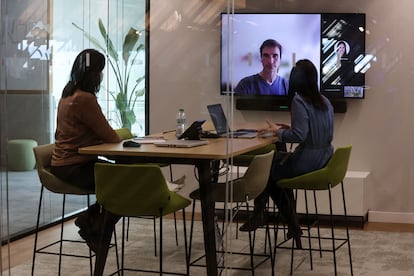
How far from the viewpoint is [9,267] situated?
4023 millimetres

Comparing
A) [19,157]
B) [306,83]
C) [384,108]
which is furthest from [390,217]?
[19,157]

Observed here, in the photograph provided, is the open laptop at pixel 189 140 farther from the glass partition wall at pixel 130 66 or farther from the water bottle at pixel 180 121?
the glass partition wall at pixel 130 66

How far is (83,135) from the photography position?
372 cm

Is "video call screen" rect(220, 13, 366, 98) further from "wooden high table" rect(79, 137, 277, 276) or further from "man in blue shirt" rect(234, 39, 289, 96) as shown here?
"wooden high table" rect(79, 137, 277, 276)

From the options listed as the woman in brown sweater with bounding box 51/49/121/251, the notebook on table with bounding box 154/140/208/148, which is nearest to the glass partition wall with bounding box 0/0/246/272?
the woman in brown sweater with bounding box 51/49/121/251

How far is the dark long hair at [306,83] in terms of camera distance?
429 centimetres

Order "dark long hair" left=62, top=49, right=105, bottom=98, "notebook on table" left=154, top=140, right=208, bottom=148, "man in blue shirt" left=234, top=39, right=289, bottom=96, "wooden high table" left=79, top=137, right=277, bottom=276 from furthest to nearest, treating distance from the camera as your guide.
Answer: "man in blue shirt" left=234, top=39, right=289, bottom=96
"dark long hair" left=62, top=49, right=105, bottom=98
"notebook on table" left=154, top=140, right=208, bottom=148
"wooden high table" left=79, top=137, right=277, bottom=276

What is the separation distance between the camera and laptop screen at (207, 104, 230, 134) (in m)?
3.88

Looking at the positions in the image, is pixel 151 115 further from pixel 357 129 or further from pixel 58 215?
pixel 357 129

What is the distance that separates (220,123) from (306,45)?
58.9 inches

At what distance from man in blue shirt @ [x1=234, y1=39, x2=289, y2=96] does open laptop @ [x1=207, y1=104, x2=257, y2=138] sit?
1.64 ft

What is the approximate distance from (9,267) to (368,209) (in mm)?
2983

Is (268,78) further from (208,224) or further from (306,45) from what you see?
(208,224)

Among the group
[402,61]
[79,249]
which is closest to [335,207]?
[402,61]
